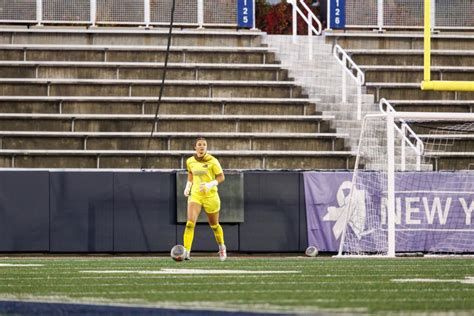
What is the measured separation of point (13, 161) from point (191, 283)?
12.4 meters

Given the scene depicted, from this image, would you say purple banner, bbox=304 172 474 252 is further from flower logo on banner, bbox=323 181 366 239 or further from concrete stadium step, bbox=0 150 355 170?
concrete stadium step, bbox=0 150 355 170

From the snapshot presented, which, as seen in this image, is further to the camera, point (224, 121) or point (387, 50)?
point (387, 50)

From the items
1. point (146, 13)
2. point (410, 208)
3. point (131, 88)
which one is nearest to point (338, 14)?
point (146, 13)

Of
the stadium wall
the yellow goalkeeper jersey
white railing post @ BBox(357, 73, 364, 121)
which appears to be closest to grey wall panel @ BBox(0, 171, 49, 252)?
the stadium wall

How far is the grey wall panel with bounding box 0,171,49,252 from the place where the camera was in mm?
19797

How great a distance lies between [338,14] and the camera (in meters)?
27.2

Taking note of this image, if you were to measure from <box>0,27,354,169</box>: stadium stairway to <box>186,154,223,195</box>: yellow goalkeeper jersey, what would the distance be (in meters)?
5.18

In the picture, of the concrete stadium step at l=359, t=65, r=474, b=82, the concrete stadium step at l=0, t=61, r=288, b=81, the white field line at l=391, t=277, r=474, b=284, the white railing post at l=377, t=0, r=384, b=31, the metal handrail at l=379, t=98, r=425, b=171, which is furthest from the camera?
the white railing post at l=377, t=0, r=384, b=31

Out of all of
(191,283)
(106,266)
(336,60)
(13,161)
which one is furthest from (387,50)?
(191,283)

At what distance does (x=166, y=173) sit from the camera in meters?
20.3

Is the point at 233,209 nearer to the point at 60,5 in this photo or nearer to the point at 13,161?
the point at 13,161

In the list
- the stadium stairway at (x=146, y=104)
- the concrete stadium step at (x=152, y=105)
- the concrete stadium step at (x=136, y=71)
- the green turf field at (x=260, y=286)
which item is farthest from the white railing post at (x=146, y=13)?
the green turf field at (x=260, y=286)

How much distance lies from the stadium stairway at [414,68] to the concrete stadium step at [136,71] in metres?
1.96

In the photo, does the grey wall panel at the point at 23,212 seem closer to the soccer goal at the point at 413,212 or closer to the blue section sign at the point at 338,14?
the soccer goal at the point at 413,212
